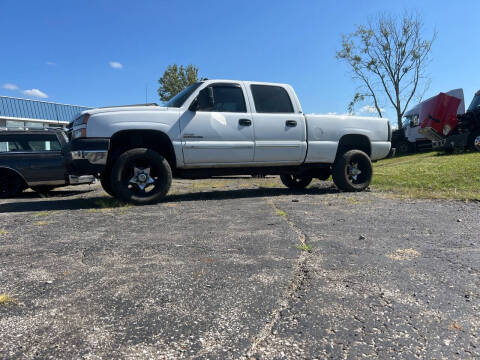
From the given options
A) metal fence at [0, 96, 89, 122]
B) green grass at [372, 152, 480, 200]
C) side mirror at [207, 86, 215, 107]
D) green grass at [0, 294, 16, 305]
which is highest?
metal fence at [0, 96, 89, 122]

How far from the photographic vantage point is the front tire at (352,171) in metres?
6.49

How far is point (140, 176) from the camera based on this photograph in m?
5.19

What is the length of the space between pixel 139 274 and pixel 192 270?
1.10 feet

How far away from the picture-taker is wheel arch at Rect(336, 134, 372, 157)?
666 centimetres

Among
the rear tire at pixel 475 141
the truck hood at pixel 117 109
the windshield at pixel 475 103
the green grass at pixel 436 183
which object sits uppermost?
the windshield at pixel 475 103

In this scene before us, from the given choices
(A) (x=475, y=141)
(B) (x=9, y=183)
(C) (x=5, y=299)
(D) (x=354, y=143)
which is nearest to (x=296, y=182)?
(D) (x=354, y=143)

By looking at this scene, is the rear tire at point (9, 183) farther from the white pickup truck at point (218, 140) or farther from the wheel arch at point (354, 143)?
the wheel arch at point (354, 143)

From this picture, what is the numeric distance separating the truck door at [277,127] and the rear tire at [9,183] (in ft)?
18.6

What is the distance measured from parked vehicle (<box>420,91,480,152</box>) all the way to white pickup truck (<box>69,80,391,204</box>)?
32.1 feet

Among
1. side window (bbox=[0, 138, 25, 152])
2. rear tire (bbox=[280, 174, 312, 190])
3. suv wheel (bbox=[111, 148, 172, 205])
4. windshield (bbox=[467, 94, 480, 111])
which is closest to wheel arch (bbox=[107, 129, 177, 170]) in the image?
suv wheel (bbox=[111, 148, 172, 205])

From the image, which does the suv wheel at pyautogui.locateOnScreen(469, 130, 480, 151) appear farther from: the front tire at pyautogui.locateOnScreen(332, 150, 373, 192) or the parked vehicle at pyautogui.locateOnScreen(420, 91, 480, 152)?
the front tire at pyautogui.locateOnScreen(332, 150, 373, 192)

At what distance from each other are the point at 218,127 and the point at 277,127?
43.3 inches

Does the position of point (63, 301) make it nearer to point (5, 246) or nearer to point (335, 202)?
point (5, 246)

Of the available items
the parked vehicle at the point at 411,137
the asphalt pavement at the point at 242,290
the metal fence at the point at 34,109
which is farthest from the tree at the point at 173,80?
the asphalt pavement at the point at 242,290
